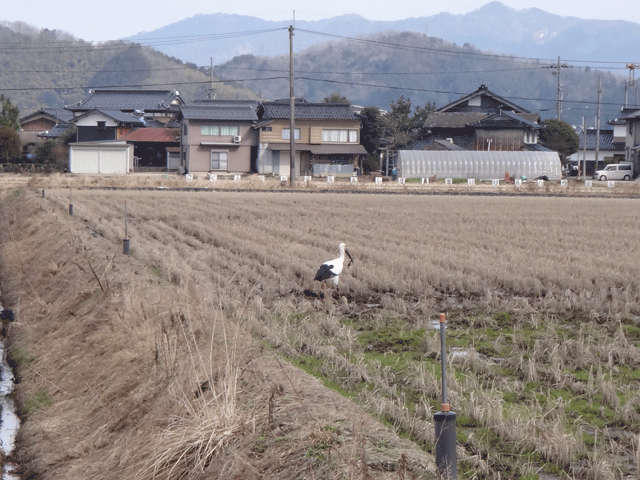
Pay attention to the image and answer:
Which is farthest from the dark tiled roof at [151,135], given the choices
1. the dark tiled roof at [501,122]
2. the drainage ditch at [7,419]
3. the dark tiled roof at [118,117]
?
the drainage ditch at [7,419]

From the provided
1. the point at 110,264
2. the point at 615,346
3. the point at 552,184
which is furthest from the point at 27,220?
the point at 552,184

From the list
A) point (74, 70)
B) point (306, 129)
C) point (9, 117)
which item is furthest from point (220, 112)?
point (74, 70)

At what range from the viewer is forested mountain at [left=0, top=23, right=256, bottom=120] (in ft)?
350

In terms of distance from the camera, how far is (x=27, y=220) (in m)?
17.7

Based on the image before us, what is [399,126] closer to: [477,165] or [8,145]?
[477,165]

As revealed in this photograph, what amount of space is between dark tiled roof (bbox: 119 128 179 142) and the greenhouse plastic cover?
18.0 metres

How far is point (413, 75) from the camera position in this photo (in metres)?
160

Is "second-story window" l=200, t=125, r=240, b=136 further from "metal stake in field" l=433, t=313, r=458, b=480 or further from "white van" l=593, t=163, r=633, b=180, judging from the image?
"metal stake in field" l=433, t=313, r=458, b=480

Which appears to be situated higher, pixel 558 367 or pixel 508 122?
pixel 508 122

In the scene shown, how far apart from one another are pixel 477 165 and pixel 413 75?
11820 cm

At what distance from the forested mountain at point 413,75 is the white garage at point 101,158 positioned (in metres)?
105

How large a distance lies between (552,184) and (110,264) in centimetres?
3325

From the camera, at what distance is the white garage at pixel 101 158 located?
48031mm

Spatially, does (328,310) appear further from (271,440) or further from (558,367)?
(271,440)
